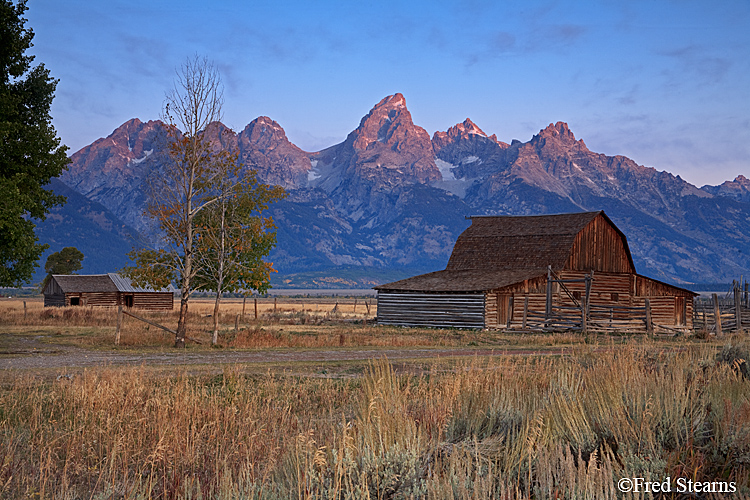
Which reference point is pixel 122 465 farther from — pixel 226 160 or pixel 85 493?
pixel 226 160

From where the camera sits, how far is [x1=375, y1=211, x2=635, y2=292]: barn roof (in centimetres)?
4281

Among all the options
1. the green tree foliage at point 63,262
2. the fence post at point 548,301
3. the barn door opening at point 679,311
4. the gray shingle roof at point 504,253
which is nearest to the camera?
the fence post at point 548,301

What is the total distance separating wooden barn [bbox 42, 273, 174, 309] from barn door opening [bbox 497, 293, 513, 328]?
41431 mm

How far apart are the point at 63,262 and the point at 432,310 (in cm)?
6346

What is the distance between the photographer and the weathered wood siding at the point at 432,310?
40.5m

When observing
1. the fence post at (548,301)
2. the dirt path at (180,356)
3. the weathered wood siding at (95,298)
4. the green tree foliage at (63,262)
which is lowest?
the dirt path at (180,356)

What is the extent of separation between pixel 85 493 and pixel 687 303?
50327 mm

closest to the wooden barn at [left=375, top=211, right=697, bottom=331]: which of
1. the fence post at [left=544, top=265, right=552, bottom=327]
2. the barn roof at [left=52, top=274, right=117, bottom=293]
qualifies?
the fence post at [left=544, top=265, right=552, bottom=327]

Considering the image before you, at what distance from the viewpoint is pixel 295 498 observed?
5.15 meters

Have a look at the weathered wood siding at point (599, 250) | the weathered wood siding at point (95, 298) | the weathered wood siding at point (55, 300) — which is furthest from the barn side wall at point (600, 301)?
the weathered wood siding at point (55, 300)

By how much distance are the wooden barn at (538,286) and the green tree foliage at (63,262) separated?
57.5m

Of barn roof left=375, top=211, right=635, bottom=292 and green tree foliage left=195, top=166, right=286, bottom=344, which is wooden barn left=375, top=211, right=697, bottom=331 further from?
green tree foliage left=195, top=166, right=286, bottom=344

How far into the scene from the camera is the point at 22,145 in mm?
24797

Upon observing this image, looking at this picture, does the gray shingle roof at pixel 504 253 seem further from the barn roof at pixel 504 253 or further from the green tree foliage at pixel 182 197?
the green tree foliage at pixel 182 197
